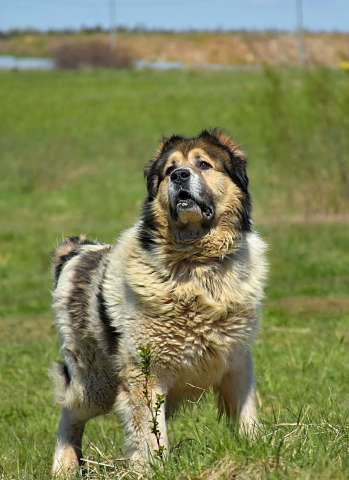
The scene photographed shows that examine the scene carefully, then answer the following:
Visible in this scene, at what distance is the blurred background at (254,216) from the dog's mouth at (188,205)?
1321mm

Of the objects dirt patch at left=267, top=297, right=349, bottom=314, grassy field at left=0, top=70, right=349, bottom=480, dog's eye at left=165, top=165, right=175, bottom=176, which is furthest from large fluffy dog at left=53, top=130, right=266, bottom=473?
Result: dirt patch at left=267, top=297, right=349, bottom=314

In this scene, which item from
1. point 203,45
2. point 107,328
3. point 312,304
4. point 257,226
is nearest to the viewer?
point 107,328

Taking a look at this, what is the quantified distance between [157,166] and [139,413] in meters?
1.61

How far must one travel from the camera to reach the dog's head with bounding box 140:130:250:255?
701 cm

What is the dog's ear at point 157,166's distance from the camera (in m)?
7.28

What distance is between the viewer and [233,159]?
7.31 m

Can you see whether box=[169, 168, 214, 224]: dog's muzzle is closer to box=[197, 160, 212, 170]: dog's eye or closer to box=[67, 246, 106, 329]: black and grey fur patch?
box=[197, 160, 212, 170]: dog's eye

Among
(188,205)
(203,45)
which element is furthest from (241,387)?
(203,45)

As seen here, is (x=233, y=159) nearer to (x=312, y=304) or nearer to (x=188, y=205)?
(x=188, y=205)

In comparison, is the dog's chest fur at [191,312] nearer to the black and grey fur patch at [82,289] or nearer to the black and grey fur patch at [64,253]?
the black and grey fur patch at [82,289]

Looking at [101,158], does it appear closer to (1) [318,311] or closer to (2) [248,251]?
(1) [318,311]

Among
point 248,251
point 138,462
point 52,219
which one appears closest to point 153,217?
point 248,251

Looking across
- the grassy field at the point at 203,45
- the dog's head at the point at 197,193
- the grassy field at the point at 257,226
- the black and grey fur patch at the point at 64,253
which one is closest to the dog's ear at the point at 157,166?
the dog's head at the point at 197,193

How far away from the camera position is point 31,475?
6.58 metres
